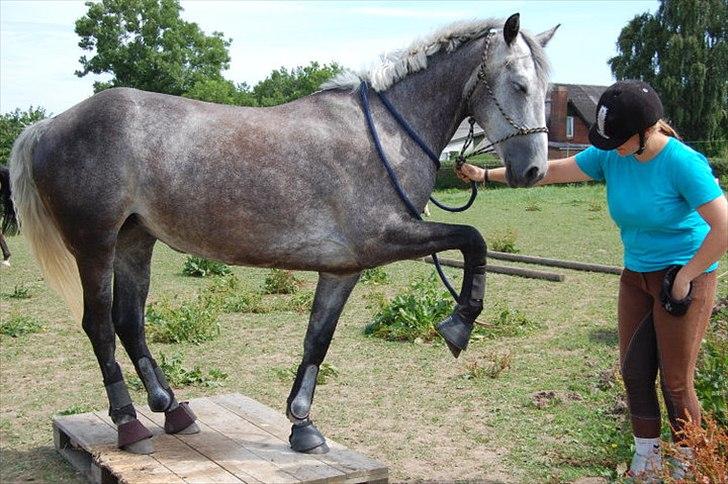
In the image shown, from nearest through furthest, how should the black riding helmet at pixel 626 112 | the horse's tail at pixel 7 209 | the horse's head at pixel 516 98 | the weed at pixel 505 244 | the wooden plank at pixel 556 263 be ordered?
the black riding helmet at pixel 626 112 → the horse's head at pixel 516 98 → the horse's tail at pixel 7 209 → the wooden plank at pixel 556 263 → the weed at pixel 505 244

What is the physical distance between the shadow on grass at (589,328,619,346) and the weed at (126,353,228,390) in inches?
143

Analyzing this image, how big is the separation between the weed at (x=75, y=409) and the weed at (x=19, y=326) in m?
2.99

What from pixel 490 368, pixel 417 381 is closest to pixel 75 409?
pixel 417 381

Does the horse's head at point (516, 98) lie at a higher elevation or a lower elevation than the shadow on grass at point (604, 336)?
higher

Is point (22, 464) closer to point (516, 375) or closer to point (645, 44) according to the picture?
point (516, 375)

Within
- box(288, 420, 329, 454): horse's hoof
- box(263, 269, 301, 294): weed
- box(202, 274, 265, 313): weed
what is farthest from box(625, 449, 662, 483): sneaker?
box(263, 269, 301, 294): weed

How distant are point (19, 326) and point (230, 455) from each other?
5559mm

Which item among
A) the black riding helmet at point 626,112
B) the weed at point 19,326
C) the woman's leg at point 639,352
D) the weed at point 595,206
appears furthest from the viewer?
the weed at point 595,206

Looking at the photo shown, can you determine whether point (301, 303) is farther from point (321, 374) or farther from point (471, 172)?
point (471, 172)

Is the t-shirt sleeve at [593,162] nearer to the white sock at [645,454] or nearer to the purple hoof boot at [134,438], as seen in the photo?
the white sock at [645,454]

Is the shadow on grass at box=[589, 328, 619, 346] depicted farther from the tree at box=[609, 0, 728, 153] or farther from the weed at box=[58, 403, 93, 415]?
the tree at box=[609, 0, 728, 153]

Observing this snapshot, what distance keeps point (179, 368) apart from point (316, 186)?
359cm

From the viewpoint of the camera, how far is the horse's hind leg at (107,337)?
476 centimetres

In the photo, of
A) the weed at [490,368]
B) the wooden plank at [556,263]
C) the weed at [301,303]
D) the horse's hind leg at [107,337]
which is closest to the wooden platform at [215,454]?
the horse's hind leg at [107,337]
